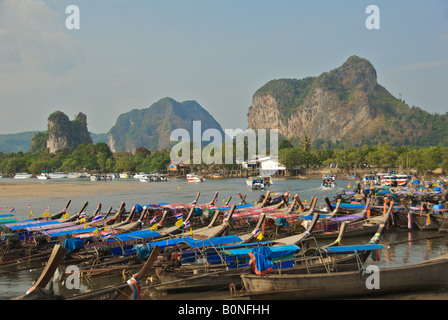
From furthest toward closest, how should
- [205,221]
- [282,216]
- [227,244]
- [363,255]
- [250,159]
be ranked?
[250,159], [205,221], [282,216], [227,244], [363,255]

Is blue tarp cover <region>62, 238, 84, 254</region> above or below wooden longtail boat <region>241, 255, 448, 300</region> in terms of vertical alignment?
above

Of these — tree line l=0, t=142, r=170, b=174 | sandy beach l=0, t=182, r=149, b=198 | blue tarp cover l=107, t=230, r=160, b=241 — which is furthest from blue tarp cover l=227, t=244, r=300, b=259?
tree line l=0, t=142, r=170, b=174

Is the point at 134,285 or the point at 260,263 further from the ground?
the point at 260,263

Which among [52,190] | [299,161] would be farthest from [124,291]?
[299,161]

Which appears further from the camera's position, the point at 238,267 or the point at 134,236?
the point at 134,236

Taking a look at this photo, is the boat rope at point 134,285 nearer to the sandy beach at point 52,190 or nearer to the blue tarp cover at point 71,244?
the blue tarp cover at point 71,244

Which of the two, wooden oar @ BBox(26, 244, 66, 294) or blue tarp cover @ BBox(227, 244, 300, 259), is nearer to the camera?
wooden oar @ BBox(26, 244, 66, 294)

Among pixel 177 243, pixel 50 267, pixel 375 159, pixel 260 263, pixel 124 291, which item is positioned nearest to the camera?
pixel 50 267

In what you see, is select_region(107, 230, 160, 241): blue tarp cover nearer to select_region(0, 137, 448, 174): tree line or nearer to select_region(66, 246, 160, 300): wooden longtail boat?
select_region(66, 246, 160, 300): wooden longtail boat

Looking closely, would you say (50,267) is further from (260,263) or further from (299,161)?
(299,161)
